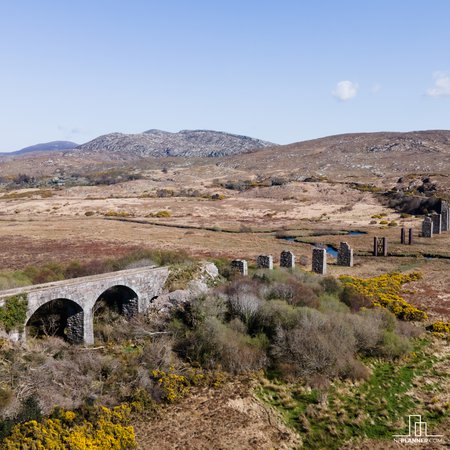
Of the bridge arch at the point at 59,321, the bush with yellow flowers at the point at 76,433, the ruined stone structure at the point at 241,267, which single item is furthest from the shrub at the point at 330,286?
the bush with yellow flowers at the point at 76,433

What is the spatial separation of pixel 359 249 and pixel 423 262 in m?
7.65

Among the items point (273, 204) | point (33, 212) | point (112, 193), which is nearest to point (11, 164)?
point (112, 193)

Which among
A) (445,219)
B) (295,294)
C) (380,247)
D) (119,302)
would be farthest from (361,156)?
(119,302)

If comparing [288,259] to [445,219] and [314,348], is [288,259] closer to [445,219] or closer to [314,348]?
[314,348]

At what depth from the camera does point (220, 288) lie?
2494 cm

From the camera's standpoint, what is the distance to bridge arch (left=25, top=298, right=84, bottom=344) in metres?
21.8

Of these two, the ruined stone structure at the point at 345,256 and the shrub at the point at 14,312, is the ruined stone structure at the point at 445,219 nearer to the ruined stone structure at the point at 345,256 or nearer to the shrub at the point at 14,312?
the ruined stone structure at the point at 345,256

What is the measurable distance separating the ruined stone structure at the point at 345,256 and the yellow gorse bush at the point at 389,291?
4.17m

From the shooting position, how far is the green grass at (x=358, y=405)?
16172mm

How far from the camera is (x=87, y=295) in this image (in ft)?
72.3

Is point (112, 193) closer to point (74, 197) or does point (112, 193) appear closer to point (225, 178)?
point (74, 197)

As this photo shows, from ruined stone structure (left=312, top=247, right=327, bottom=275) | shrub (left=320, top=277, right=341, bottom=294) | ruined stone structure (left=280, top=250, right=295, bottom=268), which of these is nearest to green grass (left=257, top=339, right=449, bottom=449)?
shrub (left=320, top=277, right=341, bottom=294)

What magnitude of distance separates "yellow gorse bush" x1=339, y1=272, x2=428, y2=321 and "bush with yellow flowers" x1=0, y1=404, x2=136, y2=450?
682 inches

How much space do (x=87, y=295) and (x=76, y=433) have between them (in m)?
8.39
